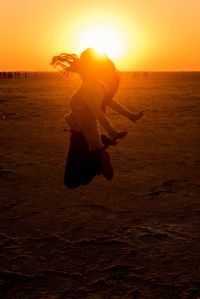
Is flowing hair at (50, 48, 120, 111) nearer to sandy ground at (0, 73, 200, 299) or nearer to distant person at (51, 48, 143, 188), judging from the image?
distant person at (51, 48, 143, 188)

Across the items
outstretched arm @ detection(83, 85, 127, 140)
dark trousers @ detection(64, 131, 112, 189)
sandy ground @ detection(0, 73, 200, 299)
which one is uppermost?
outstretched arm @ detection(83, 85, 127, 140)

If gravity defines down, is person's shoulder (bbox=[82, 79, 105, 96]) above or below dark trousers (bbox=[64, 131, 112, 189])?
above

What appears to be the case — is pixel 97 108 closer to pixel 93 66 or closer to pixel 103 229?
pixel 93 66

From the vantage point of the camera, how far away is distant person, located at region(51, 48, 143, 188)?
155 inches

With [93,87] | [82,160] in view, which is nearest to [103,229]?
[82,160]

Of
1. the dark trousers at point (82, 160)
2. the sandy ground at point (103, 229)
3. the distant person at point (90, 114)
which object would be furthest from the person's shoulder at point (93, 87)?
the sandy ground at point (103, 229)

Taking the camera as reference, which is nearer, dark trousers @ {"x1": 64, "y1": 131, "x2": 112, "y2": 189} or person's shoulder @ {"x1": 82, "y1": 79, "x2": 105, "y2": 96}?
person's shoulder @ {"x1": 82, "y1": 79, "x2": 105, "y2": 96}

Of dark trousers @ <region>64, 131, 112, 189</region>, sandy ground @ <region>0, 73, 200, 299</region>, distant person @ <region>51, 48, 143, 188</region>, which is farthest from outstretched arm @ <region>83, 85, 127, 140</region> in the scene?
sandy ground @ <region>0, 73, 200, 299</region>

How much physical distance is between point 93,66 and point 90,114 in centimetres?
45

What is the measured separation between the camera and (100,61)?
4.04m

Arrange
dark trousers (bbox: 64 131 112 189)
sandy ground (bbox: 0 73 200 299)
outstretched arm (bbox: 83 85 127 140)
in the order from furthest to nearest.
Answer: dark trousers (bbox: 64 131 112 189) < sandy ground (bbox: 0 73 200 299) < outstretched arm (bbox: 83 85 127 140)

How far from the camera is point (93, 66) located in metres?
4.02

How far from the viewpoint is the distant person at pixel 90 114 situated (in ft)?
12.9

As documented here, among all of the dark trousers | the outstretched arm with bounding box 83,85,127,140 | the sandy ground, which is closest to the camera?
the outstretched arm with bounding box 83,85,127,140
